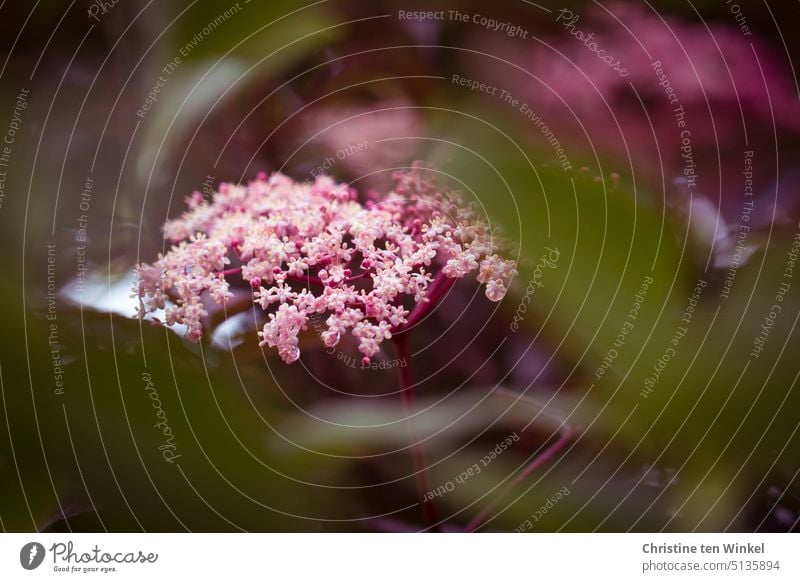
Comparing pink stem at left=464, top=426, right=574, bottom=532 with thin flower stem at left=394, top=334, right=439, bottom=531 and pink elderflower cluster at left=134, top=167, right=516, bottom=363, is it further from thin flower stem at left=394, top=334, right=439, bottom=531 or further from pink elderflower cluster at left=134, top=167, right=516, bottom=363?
pink elderflower cluster at left=134, top=167, right=516, bottom=363

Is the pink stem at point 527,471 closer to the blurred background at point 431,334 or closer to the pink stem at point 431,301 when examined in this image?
the blurred background at point 431,334

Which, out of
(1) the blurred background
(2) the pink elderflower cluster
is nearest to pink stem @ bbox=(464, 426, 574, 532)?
(1) the blurred background
